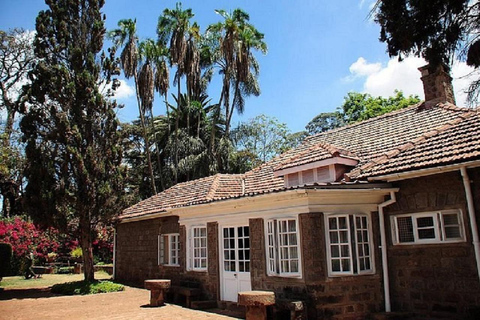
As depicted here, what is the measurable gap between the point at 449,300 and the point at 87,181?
12.9 m

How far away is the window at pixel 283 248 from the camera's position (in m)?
9.27

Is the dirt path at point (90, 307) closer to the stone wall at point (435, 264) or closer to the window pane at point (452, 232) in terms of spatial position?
the stone wall at point (435, 264)

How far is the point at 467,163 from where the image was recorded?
295 inches

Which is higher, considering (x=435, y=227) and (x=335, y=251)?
(x=435, y=227)

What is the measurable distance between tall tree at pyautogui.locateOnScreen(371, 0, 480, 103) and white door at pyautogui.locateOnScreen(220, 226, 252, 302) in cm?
688

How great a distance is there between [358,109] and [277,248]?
2670 centimetres

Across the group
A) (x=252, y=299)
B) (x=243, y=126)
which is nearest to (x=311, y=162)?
(x=252, y=299)

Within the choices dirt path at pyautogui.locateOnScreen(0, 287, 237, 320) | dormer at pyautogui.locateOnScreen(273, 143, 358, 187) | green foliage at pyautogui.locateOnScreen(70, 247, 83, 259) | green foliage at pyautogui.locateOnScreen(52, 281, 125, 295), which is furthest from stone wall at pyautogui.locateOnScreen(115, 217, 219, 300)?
green foliage at pyautogui.locateOnScreen(70, 247, 83, 259)

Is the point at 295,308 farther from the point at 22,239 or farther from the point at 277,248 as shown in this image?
the point at 22,239

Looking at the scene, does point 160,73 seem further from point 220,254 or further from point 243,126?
point 220,254

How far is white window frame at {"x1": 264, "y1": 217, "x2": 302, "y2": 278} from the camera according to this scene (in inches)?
360

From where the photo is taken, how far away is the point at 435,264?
8.25m

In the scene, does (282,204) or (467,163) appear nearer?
(467,163)

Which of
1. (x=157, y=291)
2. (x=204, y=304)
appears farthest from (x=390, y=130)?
(x=157, y=291)
